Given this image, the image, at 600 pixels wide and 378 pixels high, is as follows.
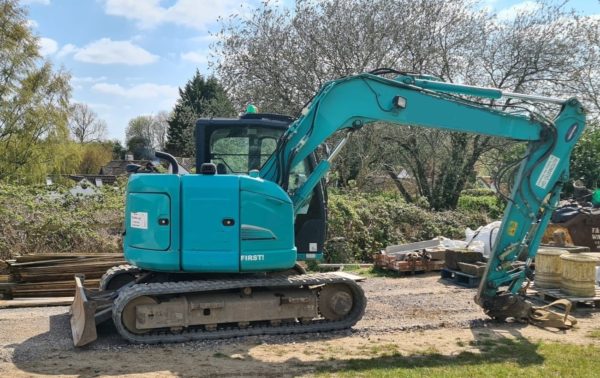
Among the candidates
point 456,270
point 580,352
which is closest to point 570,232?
point 456,270

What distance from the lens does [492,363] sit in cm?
601

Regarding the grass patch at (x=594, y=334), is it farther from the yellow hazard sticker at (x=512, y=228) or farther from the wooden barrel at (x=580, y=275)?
the yellow hazard sticker at (x=512, y=228)

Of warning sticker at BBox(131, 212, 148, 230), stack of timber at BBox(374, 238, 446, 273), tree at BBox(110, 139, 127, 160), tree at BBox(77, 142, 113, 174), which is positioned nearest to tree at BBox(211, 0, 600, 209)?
stack of timber at BBox(374, 238, 446, 273)

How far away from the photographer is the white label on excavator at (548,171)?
23.9 ft

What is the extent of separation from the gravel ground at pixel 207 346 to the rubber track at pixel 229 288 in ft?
0.32

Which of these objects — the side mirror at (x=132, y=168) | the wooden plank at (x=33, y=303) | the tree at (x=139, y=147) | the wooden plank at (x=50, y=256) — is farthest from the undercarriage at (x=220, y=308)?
the tree at (x=139, y=147)

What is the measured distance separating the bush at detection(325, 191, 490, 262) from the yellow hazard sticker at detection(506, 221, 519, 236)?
6.17m

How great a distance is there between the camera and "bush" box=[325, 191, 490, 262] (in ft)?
44.4

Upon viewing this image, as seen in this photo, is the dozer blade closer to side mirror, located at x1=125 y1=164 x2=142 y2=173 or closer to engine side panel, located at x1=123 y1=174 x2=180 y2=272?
engine side panel, located at x1=123 y1=174 x2=180 y2=272

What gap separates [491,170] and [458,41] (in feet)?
14.6

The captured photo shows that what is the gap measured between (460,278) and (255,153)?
5105 mm

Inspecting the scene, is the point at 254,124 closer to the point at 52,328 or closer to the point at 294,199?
the point at 294,199

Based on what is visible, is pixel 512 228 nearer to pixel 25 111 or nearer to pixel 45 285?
pixel 45 285

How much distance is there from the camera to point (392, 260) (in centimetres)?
1182
